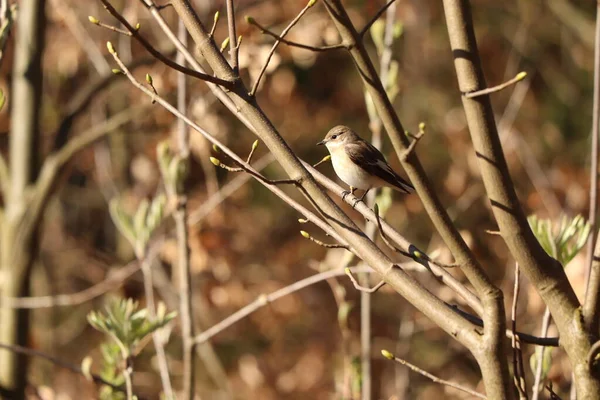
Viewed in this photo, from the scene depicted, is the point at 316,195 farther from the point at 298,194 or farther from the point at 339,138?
the point at 298,194

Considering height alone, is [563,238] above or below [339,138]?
below

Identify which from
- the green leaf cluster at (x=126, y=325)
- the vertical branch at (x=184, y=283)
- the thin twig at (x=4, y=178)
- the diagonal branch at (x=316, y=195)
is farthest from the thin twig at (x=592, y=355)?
the thin twig at (x=4, y=178)

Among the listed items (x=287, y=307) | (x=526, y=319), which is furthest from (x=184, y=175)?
(x=287, y=307)

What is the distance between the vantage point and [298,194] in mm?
8188

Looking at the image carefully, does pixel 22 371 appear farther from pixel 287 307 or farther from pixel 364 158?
pixel 287 307

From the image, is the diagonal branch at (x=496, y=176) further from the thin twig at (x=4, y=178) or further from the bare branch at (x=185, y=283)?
the thin twig at (x=4, y=178)

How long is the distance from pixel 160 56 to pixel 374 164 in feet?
7.13

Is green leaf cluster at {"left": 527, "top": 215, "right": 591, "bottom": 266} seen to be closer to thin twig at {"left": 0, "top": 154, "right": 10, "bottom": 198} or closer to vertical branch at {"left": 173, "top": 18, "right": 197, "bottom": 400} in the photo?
vertical branch at {"left": 173, "top": 18, "right": 197, "bottom": 400}

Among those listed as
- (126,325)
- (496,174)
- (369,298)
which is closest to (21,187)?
(126,325)

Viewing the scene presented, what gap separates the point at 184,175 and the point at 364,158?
1.13 meters

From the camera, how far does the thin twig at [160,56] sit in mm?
1532

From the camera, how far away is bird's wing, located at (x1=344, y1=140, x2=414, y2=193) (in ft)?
11.7

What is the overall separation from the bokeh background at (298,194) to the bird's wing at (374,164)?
3.22 metres

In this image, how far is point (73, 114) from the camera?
3.66m
